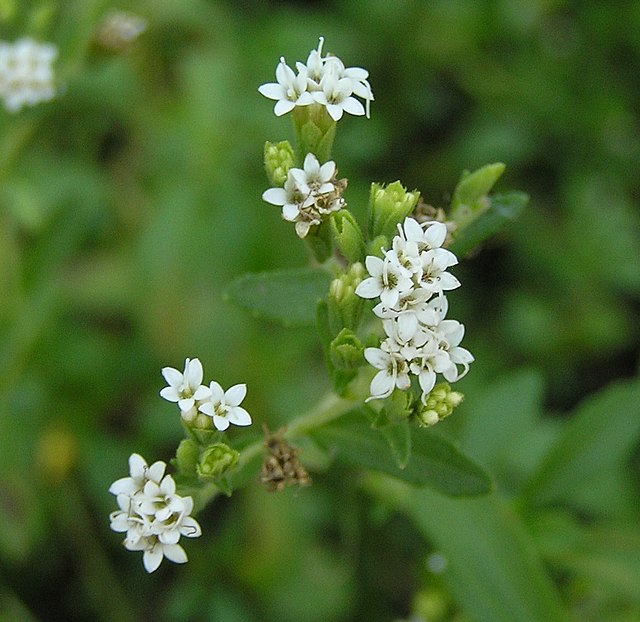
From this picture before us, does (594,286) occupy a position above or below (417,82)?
below

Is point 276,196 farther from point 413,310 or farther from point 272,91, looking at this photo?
point 413,310

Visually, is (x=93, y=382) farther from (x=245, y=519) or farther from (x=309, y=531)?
(x=309, y=531)

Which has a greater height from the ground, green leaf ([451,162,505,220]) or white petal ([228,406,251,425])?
green leaf ([451,162,505,220])

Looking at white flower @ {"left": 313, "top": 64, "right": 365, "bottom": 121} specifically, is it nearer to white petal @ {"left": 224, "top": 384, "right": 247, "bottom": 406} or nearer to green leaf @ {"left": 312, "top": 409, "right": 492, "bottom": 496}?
white petal @ {"left": 224, "top": 384, "right": 247, "bottom": 406}

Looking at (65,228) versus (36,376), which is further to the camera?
(36,376)

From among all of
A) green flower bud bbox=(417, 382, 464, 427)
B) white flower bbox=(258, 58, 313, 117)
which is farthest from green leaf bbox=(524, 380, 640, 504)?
white flower bbox=(258, 58, 313, 117)

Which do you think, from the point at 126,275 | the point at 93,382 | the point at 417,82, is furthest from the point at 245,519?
the point at 417,82

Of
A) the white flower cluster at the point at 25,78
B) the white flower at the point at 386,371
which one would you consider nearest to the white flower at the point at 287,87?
the white flower at the point at 386,371
